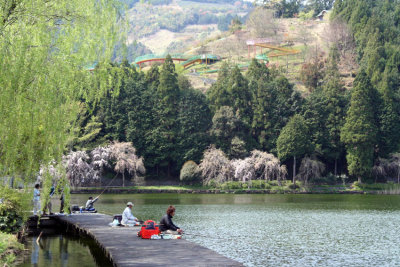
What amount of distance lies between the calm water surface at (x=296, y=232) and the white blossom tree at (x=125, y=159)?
60.3 feet

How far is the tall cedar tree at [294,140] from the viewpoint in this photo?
51.6 m


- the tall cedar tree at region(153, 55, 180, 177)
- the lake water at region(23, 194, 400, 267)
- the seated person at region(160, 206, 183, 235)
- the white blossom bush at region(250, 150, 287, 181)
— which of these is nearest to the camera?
the seated person at region(160, 206, 183, 235)

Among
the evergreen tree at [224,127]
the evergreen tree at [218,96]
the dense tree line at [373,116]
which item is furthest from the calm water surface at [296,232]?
the evergreen tree at [218,96]

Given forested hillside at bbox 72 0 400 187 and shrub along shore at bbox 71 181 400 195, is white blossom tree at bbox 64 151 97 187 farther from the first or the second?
shrub along shore at bbox 71 181 400 195

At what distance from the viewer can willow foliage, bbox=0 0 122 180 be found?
33.2ft

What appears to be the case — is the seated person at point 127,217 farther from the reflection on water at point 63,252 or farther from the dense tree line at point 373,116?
the dense tree line at point 373,116

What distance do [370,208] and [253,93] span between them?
2713 centimetres

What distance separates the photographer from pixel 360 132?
5194 cm

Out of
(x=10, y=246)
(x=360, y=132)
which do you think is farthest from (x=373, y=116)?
(x=10, y=246)

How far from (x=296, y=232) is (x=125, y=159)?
31.3m

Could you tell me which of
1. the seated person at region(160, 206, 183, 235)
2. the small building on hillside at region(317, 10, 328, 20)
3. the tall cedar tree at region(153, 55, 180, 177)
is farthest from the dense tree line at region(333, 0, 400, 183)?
the small building on hillside at region(317, 10, 328, 20)

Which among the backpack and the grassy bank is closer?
the grassy bank

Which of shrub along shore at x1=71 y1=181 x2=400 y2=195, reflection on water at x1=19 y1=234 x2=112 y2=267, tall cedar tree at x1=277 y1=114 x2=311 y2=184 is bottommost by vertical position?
reflection on water at x1=19 y1=234 x2=112 y2=267

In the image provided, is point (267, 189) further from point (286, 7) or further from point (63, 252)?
point (286, 7)
